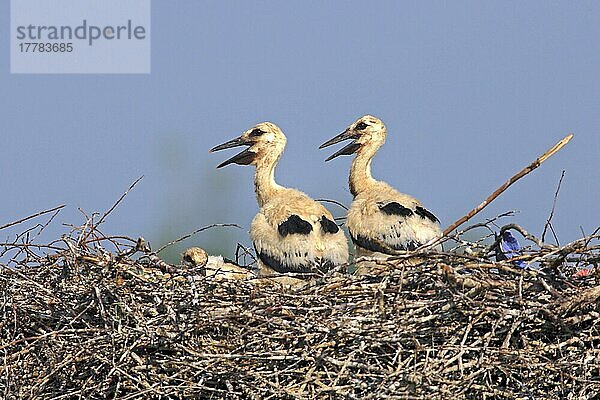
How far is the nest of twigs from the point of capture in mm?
3260

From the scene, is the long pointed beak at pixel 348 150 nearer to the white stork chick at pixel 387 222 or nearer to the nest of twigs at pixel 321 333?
the white stork chick at pixel 387 222

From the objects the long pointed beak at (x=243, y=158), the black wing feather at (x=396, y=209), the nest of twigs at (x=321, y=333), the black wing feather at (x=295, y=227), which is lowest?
the nest of twigs at (x=321, y=333)

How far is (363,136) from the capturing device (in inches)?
226

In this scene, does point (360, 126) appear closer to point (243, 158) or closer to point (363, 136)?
point (363, 136)

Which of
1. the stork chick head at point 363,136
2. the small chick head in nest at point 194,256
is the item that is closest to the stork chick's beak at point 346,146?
the stork chick head at point 363,136

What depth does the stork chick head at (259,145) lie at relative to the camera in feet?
18.7

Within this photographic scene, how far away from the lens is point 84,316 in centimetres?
353

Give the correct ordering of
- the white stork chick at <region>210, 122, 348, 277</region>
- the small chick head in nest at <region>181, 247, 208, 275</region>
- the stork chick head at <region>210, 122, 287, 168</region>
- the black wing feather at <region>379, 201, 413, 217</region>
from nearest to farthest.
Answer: the small chick head in nest at <region>181, 247, 208, 275</region> < the white stork chick at <region>210, 122, 348, 277</region> < the black wing feather at <region>379, 201, 413, 217</region> < the stork chick head at <region>210, 122, 287, 168</region>

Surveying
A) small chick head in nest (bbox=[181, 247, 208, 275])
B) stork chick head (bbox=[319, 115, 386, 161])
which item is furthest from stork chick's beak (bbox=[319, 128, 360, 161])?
small chick head in nest (bbox=[181, 247, 208, 275])

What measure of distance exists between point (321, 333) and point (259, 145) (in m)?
2.48

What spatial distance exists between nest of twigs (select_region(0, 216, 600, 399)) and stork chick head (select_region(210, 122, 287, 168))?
6.95 ft

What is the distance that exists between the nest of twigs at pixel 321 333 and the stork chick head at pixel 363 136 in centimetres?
217

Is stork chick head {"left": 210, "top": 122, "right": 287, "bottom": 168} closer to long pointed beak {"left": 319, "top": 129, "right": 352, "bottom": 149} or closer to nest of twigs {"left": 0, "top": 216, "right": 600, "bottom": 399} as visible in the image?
long pointed beak {"left": 319, "top": 129, "right": 352, "bottom": 149}

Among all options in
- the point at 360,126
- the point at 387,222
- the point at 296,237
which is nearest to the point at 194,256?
the point at 296,237
